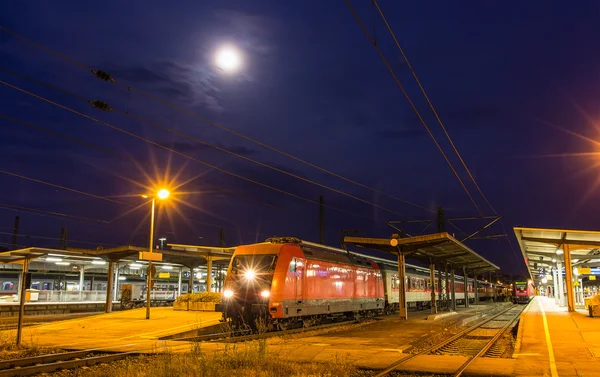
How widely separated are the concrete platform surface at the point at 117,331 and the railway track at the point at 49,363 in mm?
1366

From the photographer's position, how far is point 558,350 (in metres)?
13.9

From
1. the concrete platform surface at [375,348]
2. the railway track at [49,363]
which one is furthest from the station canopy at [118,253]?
the concrete platform surface at [375,348]

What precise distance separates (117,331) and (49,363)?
7778 mm

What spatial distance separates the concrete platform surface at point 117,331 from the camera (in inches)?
621

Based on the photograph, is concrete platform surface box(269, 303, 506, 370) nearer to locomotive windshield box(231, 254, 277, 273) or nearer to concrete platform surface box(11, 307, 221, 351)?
locomotive windshield box(231, 254, 277, 273)

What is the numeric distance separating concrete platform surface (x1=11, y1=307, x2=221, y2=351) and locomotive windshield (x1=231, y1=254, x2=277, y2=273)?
3188 mm

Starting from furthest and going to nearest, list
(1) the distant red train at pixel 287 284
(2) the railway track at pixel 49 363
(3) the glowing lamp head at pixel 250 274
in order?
(3) the glowing lamp head at pixel 250 274 < (1) the distant red train at pixel 287 284 < (2) the railway track at pixel 49 363

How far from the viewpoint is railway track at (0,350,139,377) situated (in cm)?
1112

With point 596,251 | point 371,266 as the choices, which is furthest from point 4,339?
point 596,251

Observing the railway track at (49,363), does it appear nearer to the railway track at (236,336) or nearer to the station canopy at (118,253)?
the railway track at (236,336)

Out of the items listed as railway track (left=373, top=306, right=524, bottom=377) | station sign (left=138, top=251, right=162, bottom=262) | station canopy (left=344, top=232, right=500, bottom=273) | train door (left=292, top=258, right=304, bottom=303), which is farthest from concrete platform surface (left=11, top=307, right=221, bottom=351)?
station canopy (left=344, top=232, right=500, bottom=273)

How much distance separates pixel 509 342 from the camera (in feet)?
61.7

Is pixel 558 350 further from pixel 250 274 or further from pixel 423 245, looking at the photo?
pixel 423 245

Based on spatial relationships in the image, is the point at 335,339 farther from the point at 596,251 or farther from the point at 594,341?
the point at 596,251
